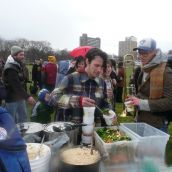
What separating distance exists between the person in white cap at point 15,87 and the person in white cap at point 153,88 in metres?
2.31

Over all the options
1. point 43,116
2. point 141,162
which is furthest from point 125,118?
point 141,162

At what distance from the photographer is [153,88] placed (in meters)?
2.45

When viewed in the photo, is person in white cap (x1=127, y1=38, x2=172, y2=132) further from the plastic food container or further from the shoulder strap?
the plastic food container

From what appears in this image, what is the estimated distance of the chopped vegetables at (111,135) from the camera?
1.88m

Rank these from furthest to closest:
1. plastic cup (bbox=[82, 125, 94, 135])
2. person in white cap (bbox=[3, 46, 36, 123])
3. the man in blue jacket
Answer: person in white cap (bbox=[3, 46, 36, 123]) < plastic cup (bbox=[82, 125, 94, 135]) < the man in blue jacket

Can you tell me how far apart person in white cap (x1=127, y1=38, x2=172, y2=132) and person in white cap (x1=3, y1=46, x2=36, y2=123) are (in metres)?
2.31

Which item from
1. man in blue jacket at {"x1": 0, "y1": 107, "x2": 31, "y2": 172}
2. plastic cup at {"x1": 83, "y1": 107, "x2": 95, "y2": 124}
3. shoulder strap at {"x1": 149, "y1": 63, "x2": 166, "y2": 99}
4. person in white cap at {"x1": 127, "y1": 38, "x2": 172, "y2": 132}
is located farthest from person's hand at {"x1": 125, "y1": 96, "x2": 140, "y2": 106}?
man in blue jacket at {"x1": 0, "y1": 107, "x2": 31, "y2": 172}

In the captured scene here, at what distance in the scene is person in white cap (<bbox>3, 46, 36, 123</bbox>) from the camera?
4258 millimetres

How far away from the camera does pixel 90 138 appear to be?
6.56ft

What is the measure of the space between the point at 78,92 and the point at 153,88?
28.2 inches

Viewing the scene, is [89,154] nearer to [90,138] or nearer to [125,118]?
[90,138]

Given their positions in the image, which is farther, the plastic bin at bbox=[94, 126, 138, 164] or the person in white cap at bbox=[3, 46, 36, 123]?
the person in white cap at bbox=[3, 46, 36, 123]

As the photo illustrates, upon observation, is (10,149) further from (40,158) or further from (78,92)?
(78,92)

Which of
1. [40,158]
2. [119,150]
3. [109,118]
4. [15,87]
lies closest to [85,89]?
[109,118]
